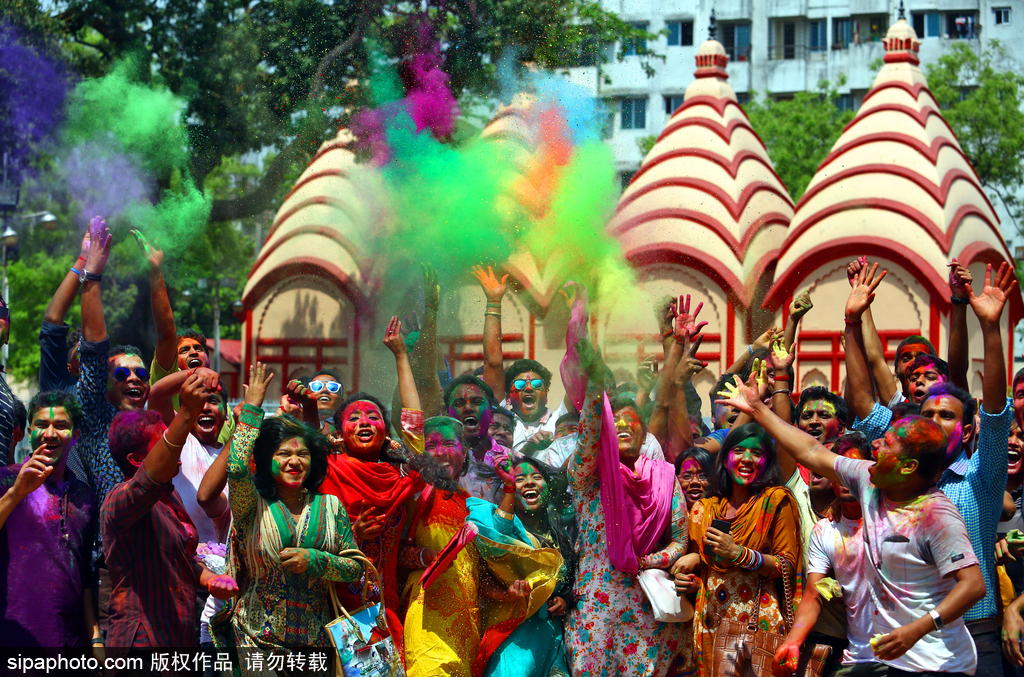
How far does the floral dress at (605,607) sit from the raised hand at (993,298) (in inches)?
50.2

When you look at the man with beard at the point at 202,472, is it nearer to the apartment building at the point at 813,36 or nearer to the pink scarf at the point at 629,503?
the pink scarf at the point at 629,503

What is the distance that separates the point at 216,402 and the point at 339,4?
4684 mm

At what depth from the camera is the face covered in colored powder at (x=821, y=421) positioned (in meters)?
4.49

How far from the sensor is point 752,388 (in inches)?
147

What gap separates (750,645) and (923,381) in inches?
60.2

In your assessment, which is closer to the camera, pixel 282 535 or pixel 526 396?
pixel 282 535

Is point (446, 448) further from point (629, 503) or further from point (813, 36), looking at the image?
point (813, 36)

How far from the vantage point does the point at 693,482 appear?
430 centimetres

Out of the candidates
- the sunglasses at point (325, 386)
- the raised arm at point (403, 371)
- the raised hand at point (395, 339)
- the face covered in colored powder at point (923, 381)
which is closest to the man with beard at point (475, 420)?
the raised arm at point (403, 371)

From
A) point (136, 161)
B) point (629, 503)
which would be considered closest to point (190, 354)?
point (629, 503)

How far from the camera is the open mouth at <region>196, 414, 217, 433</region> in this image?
14.6ft

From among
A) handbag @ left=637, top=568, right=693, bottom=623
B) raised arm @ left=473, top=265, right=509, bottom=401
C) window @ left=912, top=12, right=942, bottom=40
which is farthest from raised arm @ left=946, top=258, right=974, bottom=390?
window @ left=912, top=12, right=942, bottom=40

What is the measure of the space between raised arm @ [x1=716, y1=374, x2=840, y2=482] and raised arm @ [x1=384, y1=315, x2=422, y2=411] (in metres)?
1.30

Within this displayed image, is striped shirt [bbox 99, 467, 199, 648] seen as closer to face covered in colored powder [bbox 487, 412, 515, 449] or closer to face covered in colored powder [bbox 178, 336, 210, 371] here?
face covered in colored powder [bbox 178, 336, 210, 371]
